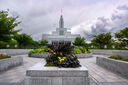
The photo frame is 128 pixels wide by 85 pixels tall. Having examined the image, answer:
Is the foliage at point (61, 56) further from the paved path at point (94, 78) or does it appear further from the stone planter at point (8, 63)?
the stone planter at point (8, 63)

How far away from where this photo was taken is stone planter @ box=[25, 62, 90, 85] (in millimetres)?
2971

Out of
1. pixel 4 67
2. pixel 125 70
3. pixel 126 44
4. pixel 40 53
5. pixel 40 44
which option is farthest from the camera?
pixel 40 44

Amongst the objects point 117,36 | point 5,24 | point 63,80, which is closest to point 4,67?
point 5,24

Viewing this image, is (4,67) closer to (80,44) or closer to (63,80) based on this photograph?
(63,80)

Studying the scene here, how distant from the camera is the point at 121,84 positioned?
3.77 metres

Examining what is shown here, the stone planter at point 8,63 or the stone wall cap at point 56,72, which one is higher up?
the stone wall cap at point 56,72

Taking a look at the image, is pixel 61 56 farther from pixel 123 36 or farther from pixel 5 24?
pixel 123 36

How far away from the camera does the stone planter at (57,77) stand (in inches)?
117

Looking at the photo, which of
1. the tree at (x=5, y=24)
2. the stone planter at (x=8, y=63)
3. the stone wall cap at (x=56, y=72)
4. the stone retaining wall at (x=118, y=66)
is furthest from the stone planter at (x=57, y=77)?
the tree at (x=5, y=24)

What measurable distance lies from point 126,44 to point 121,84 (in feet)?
47.0

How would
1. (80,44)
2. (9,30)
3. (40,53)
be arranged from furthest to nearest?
1. (80,44)
2. (40,53)
3. (9,30)

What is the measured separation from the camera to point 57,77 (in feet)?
9.92

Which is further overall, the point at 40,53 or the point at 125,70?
the point at 40,53

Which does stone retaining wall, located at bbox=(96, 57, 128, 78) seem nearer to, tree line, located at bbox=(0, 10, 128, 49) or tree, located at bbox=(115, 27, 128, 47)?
tree line, located at bbox=(0, 10, 128, 49)
